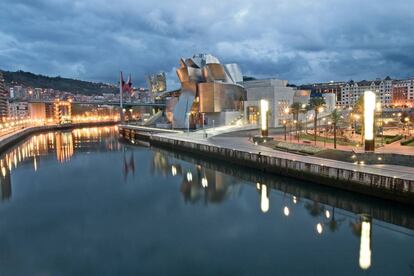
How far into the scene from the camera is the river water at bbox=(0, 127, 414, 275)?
10.0m

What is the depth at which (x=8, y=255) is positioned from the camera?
35.4 ft

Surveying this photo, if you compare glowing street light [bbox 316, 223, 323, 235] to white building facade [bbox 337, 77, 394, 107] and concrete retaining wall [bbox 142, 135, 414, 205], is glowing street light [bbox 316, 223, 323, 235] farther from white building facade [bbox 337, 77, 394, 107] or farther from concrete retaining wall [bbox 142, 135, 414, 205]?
white building facade [bbox 337, 77, 394, 107]

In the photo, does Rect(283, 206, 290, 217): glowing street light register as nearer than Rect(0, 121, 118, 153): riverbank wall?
Yes

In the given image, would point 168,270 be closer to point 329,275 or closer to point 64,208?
point 329,275

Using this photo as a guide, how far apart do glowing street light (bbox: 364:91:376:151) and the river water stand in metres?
3.43

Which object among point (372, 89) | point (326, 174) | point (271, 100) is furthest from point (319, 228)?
point (372, 89)

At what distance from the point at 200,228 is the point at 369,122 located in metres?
10.6

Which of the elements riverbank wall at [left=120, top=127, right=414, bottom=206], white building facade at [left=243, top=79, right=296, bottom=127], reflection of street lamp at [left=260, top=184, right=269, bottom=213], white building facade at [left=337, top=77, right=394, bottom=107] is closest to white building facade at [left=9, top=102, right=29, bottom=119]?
white building facade at [left=243, top=79, right=296, bottom=127]

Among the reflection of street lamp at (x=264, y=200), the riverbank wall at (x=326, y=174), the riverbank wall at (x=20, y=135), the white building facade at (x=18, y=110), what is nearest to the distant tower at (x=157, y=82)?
the riverbank wall at (x=20, y=135)

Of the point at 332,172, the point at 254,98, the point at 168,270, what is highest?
the point at 254,98

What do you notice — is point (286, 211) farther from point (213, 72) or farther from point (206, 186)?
point (213, 72)

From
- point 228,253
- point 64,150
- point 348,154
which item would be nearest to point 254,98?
point 64,150

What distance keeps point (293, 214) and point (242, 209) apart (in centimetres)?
220

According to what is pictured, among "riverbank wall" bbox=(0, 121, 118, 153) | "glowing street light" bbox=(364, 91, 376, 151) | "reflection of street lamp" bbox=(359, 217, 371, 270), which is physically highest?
"glowing street light" bbox=(364, 91, 376, 151)
